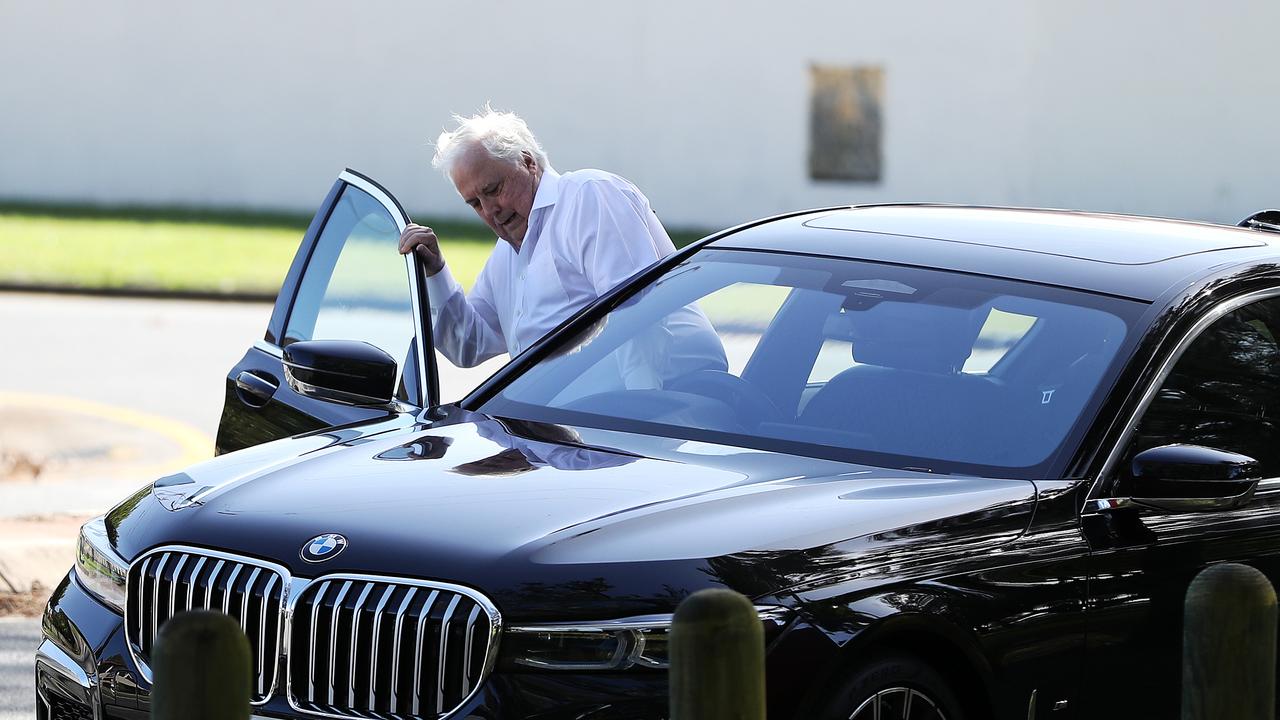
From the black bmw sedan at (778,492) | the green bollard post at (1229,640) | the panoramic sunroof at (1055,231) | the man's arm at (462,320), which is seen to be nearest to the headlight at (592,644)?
the black bmw sedan at (778,492)

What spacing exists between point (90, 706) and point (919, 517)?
161 cm

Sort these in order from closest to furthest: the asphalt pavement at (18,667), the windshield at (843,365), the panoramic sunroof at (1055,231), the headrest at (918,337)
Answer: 1. the windshield at (843,365)
2. the headrest at (918,337)
3. the panoramic sunroof at (1055,231)
4. the asphalt pavement at (18,667)

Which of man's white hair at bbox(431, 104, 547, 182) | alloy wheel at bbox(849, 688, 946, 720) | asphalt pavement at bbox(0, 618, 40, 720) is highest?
man's white hair at bbox(431, 104, 547, 182)

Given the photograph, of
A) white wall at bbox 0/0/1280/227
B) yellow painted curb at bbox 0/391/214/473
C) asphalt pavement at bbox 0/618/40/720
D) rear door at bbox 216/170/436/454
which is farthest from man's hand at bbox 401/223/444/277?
white wall at bbox 0/0/1280/227

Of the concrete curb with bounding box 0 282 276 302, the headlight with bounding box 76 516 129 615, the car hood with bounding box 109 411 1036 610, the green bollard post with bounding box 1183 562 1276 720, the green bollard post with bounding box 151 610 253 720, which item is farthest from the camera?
the concrete curb with bounding box 0 282 276 302

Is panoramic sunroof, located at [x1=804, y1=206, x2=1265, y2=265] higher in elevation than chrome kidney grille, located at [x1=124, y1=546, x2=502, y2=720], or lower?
higher

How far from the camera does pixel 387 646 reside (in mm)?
3178

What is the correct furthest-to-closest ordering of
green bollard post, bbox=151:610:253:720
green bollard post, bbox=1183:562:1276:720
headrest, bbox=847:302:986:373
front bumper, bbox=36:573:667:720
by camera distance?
headrest, bbox=847:302:986:373 → front bumper, bbox=36:573:667:720 → green bollard post, bbox=1183:562:1276:720 → green bollard post, bbox=151:610:253:720

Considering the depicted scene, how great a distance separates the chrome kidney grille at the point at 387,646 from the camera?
3.15 metres

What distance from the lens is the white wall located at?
25469mm

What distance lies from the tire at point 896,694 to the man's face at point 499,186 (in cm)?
266

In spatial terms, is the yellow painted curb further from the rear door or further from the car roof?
the car roof

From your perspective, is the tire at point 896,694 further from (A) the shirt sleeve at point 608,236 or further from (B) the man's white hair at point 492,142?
(B) the man's white hair at point 492,142

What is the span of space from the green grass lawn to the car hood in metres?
15.2
